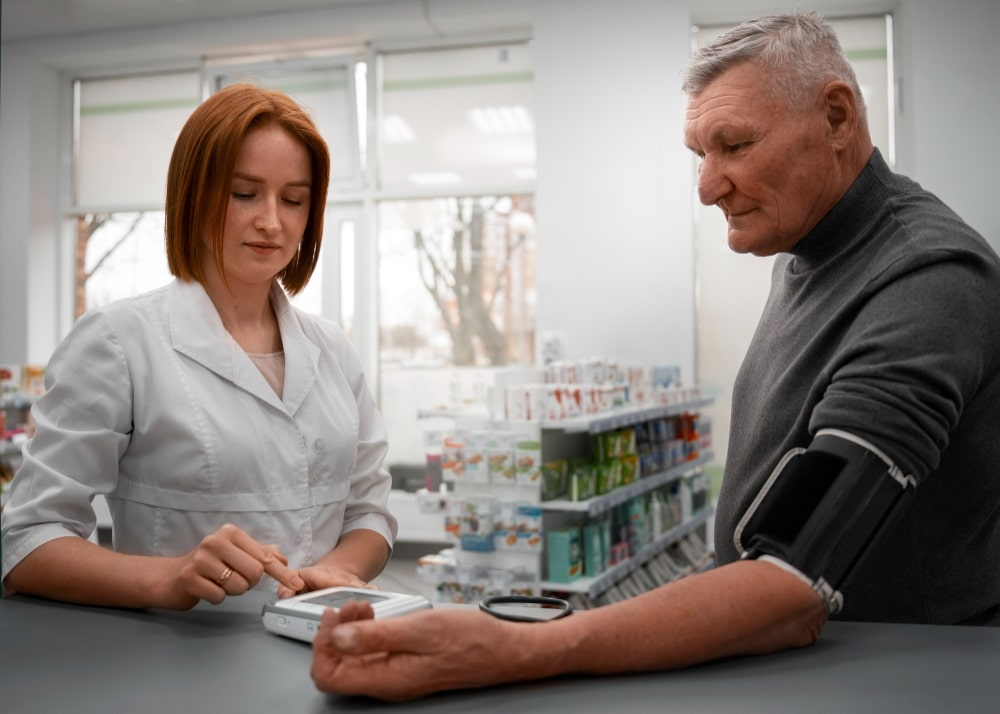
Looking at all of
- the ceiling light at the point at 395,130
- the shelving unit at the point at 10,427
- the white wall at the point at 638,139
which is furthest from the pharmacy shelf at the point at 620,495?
the shelving unit at the point at 10,427

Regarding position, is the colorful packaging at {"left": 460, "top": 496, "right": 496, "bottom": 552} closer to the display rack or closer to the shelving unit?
the display rack

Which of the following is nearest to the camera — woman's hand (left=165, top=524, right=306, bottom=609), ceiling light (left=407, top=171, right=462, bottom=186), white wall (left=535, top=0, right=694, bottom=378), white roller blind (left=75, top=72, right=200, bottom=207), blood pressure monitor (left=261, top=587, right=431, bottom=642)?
blood pressure monitor (left=261, top=587, right=431, bottom=642)

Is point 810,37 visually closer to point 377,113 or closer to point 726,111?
point 726,111

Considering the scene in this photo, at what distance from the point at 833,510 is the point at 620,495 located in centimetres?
348

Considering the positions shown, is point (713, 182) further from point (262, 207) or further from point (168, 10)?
point (168, 10)

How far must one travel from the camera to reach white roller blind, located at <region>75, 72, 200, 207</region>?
Result: 8219 millimetres

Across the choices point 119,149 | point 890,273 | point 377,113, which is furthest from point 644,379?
point 119,149

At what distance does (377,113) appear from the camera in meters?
7.60

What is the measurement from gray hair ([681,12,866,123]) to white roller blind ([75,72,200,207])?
766 cm

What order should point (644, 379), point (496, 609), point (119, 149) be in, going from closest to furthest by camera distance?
point (496, 609)
point (644, 379)
point (119, 149)

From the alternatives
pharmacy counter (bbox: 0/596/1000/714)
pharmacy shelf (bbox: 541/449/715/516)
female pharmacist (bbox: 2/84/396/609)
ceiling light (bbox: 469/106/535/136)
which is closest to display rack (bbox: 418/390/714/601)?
pharmacy shelf (bbox: 541/449/715/516)

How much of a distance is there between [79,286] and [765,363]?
332 inches

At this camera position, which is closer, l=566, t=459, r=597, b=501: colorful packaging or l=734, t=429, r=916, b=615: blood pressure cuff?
l=734, t=429, r=916, b=615: blood pressure cuff

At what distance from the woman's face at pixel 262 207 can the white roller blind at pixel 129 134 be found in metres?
7.08
